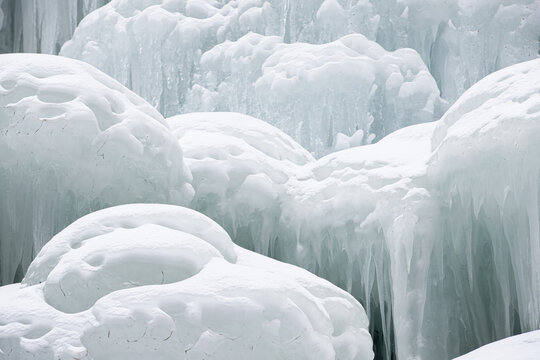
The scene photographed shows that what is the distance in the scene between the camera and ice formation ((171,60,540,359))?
456 centimetres

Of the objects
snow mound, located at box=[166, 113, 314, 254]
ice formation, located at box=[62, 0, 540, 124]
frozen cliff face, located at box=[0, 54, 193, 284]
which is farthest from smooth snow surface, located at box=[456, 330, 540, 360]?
ice formation, located at box=[62, 0, 540, 124]

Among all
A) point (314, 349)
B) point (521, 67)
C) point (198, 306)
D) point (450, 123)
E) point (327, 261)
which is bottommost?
point (327, 261)

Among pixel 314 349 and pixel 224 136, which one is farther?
pixel 224 136

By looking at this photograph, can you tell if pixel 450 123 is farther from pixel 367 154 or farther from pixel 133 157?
pixel 133 157

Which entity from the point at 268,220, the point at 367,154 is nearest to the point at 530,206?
the point at 367,154

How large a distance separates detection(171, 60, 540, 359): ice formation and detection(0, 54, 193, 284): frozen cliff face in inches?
28.7

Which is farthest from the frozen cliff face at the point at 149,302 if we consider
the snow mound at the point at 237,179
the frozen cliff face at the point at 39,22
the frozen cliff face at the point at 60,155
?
the frozen cliff face at the point at 39,22

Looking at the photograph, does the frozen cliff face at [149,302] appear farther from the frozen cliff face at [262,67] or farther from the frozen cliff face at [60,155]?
the frozen cliff face at [262,67]

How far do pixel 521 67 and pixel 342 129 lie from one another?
3.55 metres

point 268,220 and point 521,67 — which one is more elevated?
point 521,67

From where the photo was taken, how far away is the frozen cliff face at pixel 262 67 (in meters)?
8.40

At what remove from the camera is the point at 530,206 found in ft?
14.6

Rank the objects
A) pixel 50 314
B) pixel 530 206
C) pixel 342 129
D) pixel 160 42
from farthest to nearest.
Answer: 1. pixel 160 42
2. pixel 342 129
3. pixel 530 206
4. pixel 50 314

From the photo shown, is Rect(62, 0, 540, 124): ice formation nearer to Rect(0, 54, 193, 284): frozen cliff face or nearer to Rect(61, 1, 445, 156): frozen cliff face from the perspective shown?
Rect(61, 1, 445, 156): frozen cliff face
